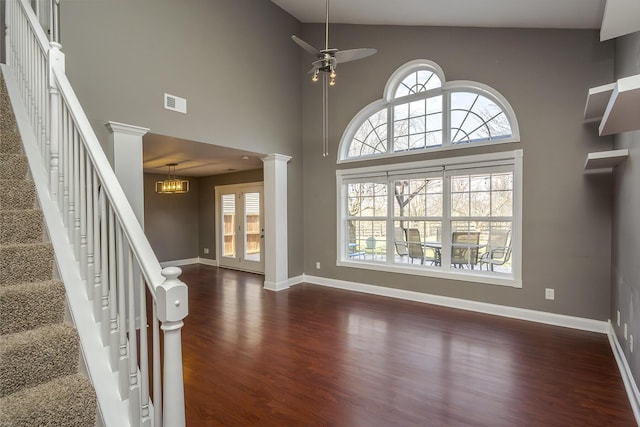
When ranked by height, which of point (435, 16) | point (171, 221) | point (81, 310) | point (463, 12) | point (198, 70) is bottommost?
point (81, 310)

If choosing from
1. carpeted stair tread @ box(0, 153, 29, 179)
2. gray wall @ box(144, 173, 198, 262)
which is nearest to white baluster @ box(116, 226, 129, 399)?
carpeted stair tread @ box(0, 153, 29, 179)

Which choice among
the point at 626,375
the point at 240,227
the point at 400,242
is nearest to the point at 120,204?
the point at 626,375

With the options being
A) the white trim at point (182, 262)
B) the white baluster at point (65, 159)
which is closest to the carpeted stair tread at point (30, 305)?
the white baluster at point (65, 159)

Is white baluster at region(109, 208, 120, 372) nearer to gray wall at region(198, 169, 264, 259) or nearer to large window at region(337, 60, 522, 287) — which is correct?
large window at region(337, 60, 522, 287)

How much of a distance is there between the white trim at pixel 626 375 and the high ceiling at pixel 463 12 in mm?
3181

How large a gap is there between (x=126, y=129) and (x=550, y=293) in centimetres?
525

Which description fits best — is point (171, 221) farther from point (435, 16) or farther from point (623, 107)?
point (623, 107)

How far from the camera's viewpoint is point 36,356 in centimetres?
135

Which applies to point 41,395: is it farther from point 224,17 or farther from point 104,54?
point 224,17

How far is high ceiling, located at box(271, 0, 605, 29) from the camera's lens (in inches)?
130

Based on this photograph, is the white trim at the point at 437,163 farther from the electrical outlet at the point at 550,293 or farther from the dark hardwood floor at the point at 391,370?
the dark hardwood floor at the point at 391,370

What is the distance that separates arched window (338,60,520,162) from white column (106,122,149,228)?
3138 mm

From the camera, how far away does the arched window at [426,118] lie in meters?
4.33

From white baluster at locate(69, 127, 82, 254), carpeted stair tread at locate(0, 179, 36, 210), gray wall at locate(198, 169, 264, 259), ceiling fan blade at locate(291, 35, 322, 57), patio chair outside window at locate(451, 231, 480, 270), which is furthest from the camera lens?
gray wall at locate(198, 169, 264, 259)
